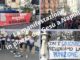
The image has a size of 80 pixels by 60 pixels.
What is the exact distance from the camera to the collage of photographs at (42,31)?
31.9m

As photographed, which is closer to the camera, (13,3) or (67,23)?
(13,3)

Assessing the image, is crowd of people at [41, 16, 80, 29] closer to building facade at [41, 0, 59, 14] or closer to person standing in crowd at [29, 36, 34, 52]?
building facade at [41, 0, 59, 14]

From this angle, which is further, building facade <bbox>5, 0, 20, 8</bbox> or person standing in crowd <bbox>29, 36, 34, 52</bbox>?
person standing in crowd <bbox>29, 36, 34, 52</bbox>

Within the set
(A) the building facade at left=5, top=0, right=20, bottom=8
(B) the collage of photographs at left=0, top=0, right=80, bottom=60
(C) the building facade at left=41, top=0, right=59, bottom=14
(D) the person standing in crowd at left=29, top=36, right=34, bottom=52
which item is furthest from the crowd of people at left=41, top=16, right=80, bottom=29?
(A) the building facade at left=5, top=0, right=20, bottom=8

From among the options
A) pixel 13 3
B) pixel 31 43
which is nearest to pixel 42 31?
pixel 31 43

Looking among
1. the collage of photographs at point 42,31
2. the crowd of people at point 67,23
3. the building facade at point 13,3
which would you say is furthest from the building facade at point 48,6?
the building facade at point 13,3

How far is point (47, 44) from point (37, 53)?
1.06 feet

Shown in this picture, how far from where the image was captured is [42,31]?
105 ft

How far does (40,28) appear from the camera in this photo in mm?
31969

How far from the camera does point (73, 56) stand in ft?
105

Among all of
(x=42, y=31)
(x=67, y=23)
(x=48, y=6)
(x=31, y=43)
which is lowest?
(x=31, y=43)

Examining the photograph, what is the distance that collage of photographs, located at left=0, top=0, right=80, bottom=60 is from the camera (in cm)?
3191

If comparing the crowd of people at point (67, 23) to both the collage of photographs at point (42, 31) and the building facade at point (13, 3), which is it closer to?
the collage of photographs at point (42, 31)

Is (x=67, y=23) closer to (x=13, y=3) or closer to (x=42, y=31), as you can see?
(x=42, y=31)
